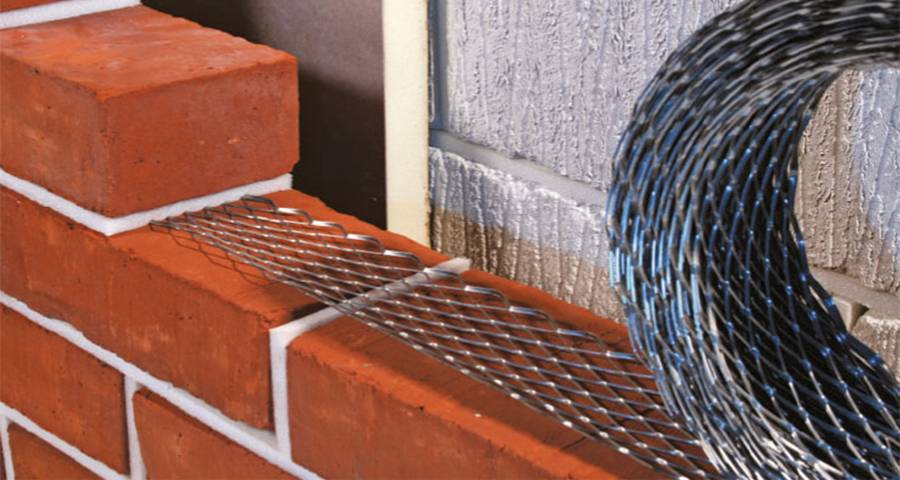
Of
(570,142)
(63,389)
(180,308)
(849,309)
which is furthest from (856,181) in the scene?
(63,389)

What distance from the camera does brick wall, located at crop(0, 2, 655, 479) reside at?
72cm

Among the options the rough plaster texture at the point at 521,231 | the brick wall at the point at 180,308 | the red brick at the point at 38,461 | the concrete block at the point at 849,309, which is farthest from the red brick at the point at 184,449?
the concrete block at the point at 849,309

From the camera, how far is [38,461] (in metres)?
1.05

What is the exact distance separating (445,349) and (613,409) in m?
0.10

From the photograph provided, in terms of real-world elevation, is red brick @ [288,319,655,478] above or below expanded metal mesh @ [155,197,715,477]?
below

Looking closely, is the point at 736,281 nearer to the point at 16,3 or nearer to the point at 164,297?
the point at 164,297

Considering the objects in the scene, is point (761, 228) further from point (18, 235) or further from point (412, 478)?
point (18, 235)

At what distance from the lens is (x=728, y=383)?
566mm

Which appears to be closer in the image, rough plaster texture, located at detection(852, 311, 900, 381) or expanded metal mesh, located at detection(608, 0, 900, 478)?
expanded metal mesh, located at detection(608, 0, 900, 478)

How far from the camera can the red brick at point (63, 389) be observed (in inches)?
36.4

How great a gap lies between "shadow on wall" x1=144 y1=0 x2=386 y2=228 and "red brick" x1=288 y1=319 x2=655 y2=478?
22 centimetres

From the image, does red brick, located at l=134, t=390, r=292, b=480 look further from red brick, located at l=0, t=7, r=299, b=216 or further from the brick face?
red brick, located at l=0, t=7, r=299, b=216

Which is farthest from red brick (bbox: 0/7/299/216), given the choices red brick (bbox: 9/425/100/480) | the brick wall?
red brick (bbox: 9/425/100/480)

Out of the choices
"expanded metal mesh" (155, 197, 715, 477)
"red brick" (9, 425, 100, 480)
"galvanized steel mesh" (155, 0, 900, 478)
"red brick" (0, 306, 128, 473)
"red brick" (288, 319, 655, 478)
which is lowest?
"red brick" (9, 425, 100, 480)
